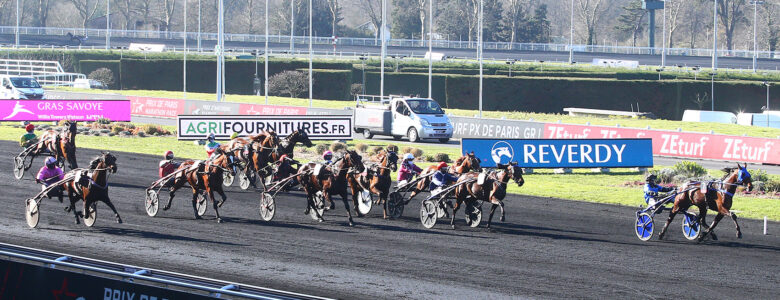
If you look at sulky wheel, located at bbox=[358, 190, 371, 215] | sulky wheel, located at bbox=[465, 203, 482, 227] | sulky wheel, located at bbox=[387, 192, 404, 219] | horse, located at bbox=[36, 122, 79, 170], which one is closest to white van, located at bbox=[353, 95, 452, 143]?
horse, located at bbox=[36, 122, 79, 170]

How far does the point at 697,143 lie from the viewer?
1292 inches

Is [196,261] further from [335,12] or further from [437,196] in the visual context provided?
[335,12]

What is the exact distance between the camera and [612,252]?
54.0 ft

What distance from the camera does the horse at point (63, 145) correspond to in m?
24.5

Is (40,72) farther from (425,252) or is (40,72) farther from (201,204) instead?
Answer: (425,252)

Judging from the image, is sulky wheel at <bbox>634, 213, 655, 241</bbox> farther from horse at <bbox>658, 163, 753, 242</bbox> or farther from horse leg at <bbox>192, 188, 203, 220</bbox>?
horse leg at <bbox>192, 188, 203, 220</bbox>

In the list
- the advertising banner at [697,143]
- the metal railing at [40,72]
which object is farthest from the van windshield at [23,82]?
the advertising banner at [697,143]

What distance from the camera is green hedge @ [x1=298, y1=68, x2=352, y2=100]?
2645 inches

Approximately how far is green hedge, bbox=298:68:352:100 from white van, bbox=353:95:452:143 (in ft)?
89.9

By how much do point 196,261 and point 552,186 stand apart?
43.8 ft

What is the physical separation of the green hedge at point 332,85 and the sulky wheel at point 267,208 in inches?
1881

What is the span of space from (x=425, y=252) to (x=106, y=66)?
66.1 metres

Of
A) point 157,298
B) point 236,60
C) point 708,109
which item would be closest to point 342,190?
point 157,298

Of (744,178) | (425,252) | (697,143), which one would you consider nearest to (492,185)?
(425,252)
